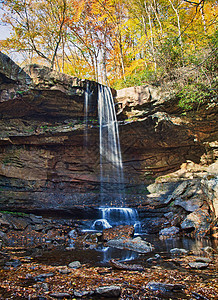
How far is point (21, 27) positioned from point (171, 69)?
11.4m

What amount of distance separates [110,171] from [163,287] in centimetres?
1152

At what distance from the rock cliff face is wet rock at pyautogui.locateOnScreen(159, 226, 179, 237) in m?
2.00

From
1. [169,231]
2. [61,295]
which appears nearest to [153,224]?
[169,231]

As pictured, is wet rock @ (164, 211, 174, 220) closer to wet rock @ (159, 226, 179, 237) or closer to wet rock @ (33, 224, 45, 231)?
wet rock @ (159, 226, 179, 237)

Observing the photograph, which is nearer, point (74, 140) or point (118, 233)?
point (118, 233)

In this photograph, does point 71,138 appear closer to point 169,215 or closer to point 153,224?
point 153,224

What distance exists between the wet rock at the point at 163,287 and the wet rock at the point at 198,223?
16.8ft

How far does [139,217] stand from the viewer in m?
10.5

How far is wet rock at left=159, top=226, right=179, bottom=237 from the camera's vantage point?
801 centimetres

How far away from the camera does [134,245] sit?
6.04 m

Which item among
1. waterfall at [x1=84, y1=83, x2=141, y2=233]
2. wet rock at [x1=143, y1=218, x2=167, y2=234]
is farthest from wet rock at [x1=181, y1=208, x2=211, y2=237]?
waterfall at [x1=84, y1=83, x2=141, y2=233]

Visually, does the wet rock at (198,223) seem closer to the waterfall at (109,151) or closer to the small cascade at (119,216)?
the small cascade at (119,216)

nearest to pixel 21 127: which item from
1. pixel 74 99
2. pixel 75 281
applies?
pixel 74 99

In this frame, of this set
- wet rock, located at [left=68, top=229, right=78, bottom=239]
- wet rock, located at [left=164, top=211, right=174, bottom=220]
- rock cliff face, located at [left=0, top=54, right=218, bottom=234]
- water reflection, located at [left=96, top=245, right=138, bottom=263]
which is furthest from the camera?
rock cliff face, located at [left=0, top=54, right=218, bottom=234]
